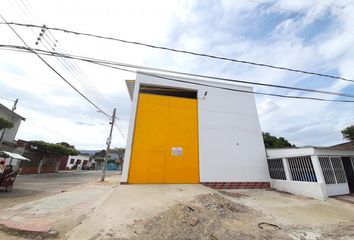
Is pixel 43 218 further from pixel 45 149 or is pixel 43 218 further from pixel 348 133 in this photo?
pixel 348 133

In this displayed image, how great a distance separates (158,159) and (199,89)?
6332 millimetres

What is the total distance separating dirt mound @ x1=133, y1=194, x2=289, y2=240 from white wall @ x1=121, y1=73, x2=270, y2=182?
755 cm

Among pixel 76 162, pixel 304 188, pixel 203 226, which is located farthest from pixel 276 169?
pixel 76 162

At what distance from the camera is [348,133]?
2270cm

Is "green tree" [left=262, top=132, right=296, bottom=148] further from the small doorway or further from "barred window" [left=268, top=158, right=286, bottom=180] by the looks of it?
the small doorway

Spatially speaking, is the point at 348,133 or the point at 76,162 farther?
the point at 76,162

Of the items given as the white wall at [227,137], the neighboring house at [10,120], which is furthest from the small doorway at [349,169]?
the neighboring house at [10,120]

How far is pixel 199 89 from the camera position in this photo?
15.4 meters

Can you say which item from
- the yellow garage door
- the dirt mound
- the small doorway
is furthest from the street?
the small doorway

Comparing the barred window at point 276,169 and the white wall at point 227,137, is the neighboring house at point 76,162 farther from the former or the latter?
the barred window at point 276,169

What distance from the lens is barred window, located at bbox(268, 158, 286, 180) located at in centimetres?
1295

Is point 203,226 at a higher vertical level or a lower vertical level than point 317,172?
lower

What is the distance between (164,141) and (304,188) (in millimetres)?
8551

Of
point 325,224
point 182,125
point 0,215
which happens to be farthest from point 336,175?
point 0,215
